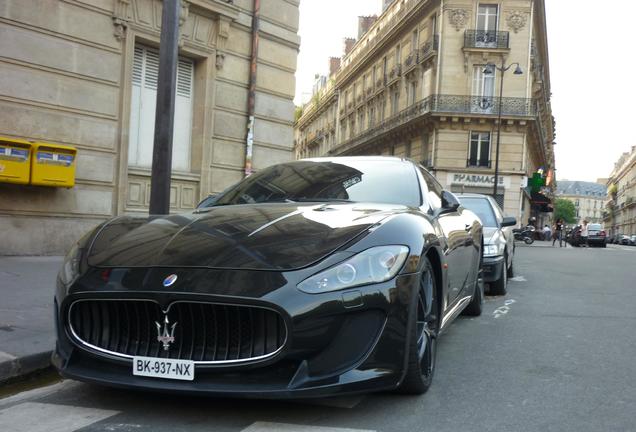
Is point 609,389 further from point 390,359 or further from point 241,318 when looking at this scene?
point 241,318

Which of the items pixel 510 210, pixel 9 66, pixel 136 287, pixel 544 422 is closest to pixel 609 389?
pixel 544 422

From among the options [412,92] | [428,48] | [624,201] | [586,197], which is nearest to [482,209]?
[428,48]

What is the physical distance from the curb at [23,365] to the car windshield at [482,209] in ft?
21.8

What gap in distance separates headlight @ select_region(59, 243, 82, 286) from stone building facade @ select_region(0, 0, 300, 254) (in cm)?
625

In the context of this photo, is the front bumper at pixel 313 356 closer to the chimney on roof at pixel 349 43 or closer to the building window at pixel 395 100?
the building window at pixel 395 100

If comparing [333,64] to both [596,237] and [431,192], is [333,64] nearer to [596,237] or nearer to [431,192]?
[596,237]

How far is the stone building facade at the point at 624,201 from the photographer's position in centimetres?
10569

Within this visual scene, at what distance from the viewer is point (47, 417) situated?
303cm

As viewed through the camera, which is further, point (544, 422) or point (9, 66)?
point (9, 66)

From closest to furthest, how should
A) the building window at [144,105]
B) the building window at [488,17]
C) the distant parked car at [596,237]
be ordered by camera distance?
the building window at [144,105] < the building window at [488,17] < the distant parked car at [596,237]

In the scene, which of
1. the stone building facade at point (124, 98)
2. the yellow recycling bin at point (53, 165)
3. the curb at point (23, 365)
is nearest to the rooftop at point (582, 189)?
the stone building facade at point (124, 98)

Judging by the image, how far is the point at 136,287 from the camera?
291cm

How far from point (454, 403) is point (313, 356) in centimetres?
103

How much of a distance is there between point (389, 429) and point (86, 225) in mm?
8173
